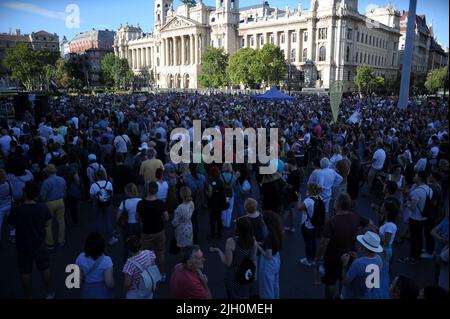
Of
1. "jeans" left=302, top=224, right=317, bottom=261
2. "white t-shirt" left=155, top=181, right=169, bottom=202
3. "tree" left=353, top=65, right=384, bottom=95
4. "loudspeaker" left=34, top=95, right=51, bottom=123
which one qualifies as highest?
"tree" left=353, top=65, right=384, bottom=95

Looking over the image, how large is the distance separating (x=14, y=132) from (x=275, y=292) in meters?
10.7

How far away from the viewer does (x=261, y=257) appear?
450 cm

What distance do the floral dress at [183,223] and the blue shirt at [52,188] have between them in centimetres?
220

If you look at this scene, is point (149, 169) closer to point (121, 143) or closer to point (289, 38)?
point (121, 143)

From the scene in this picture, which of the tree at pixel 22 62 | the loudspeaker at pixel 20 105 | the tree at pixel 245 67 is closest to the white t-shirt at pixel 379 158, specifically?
the loudspeaker at pixel 20 105

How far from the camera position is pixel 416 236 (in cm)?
634

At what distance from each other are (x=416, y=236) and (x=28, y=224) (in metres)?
6.04

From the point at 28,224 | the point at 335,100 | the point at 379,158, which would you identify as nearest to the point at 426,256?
the point at 379,158

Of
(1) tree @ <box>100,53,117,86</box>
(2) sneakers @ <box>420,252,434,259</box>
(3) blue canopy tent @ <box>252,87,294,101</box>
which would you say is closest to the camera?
(2) sneakers @ <box>420,252,434,259</box>

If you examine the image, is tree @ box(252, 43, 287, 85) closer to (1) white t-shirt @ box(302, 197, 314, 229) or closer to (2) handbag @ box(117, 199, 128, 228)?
(1) white t-shirt @ box(302, 197, 314, 229)

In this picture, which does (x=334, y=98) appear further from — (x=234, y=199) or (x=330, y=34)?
(x=330, y=34)

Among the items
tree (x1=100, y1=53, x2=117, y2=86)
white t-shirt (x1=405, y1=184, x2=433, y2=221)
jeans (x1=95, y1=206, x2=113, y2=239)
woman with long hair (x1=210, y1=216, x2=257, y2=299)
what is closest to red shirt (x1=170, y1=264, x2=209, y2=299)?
woman with long hair (x1=210, y1=216, x2=257, y2=299)

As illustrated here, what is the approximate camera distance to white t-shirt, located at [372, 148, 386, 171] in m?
9.43

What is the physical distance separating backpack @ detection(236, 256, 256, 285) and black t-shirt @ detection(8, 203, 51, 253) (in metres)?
2.67
